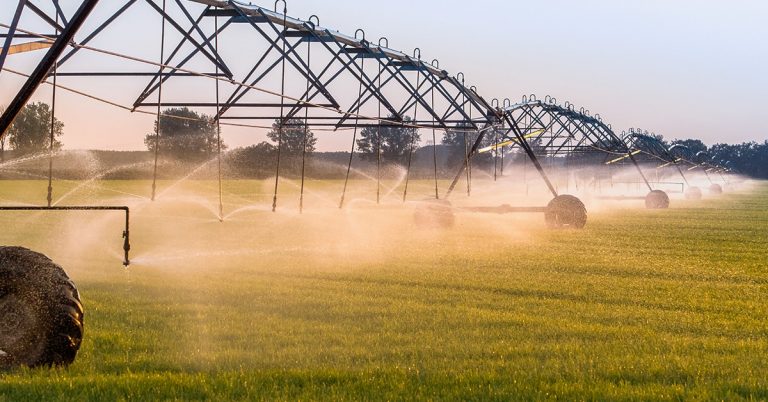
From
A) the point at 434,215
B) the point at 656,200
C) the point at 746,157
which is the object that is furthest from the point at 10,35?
the point at 746,157

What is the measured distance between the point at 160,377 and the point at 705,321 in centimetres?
621

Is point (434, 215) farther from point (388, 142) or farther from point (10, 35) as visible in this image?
point (388, 142)

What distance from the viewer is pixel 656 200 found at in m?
41.5

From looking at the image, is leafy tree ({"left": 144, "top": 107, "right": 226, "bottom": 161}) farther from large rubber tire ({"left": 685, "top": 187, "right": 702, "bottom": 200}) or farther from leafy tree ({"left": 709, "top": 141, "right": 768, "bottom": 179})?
leafy tree ({"left": 709, "top": 141, "right": 768, "bottom": 179})

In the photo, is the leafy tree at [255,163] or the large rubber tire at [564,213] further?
the leafy tree at [255,163]

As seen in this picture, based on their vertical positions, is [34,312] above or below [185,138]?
below

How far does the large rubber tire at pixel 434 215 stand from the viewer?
24.0 meters

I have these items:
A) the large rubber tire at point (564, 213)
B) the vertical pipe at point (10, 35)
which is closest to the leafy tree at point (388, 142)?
the large rubber tire at point (564, 213)

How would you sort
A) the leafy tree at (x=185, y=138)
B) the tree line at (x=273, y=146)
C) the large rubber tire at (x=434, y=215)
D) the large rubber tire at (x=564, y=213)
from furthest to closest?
1. the leafy tree at (x=185, y=138)
2. the large rubber tire at (x=564, y=213)
3. the large rubber tire at (x=434, y=215)
4. the tree line at (x=273, y=146)

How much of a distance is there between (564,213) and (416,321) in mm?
15512

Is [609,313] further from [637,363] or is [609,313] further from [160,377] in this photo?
[160,377]

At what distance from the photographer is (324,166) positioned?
354 feet

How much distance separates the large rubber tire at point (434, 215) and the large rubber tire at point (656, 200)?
795 inches

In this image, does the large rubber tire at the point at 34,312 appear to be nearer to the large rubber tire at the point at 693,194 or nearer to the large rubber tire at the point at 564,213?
the large rubber tire at the point at 564,213
